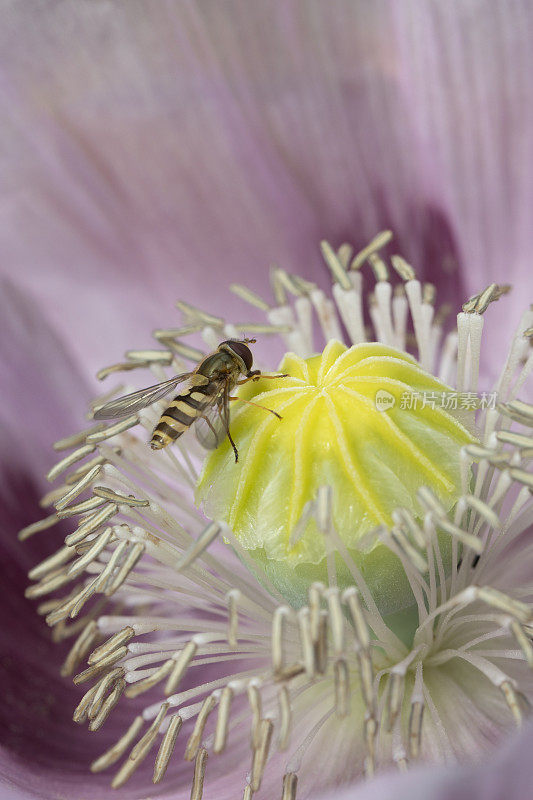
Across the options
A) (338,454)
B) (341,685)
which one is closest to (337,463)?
(338,454)

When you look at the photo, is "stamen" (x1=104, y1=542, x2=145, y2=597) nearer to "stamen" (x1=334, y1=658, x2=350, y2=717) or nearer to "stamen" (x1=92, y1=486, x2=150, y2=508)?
"stamen" (x1=92, y1=486, x2=150, y2=508)

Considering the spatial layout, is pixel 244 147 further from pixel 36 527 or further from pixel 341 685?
pixel 341 685

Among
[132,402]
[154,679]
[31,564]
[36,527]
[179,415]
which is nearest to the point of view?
[154,679]

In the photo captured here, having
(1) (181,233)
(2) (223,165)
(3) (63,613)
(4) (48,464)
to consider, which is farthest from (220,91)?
(3) (63,613)

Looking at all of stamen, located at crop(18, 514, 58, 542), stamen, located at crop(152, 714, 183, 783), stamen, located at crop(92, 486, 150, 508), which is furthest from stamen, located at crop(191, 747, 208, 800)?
stamen, located at crop(18, 514, 58, 542)

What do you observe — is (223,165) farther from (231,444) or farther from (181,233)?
(231,444)

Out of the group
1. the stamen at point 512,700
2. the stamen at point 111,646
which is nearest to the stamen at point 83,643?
the stamen at point 111,646
